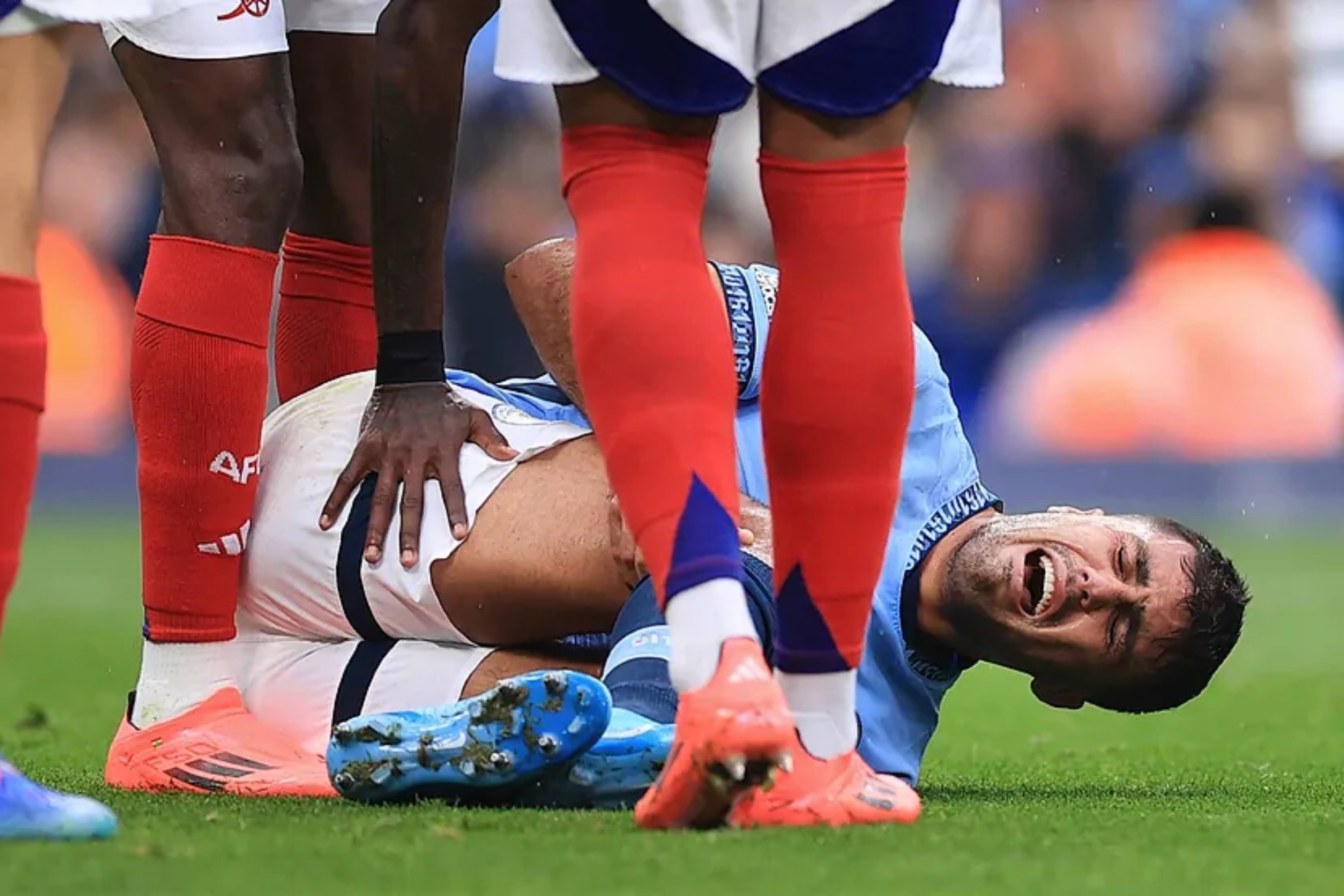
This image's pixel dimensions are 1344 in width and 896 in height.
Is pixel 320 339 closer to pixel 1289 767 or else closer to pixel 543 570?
pixel 543 570

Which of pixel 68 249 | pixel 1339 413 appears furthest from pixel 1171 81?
pixel 68 249

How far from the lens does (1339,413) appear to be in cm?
991

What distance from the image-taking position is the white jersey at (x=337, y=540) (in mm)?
3008

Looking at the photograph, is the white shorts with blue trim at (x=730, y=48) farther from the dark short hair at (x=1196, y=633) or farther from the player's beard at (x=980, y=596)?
the dark short hair at (x=1196, y=633)

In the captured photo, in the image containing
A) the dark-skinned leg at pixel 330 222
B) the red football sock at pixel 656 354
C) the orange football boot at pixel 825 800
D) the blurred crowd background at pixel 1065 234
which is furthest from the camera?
the blurred crowd background at pixel 1065 234

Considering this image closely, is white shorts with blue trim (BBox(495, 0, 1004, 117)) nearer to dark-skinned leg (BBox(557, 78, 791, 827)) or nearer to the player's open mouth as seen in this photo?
dark-skinned leg (BBox(557, 78, 791, 827))

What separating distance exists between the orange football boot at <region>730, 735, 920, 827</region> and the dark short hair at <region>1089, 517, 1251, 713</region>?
65 cm

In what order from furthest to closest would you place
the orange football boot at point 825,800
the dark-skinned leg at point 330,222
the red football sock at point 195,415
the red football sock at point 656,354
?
the dark-skinned leg at point 330,222, the red football sock at point 195,415, the orange football boot at point 825,800, the red football sock at point 656,354

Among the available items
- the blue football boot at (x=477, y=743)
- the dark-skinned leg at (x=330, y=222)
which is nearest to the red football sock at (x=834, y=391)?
the blue football boot at (x=477, y=743)

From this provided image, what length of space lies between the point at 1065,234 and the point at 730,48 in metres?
7.72

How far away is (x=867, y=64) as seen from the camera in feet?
7.25

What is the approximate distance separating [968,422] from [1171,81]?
64.3 inches

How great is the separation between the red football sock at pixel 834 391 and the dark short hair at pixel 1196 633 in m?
0.71

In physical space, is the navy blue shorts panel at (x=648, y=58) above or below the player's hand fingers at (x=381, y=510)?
above
